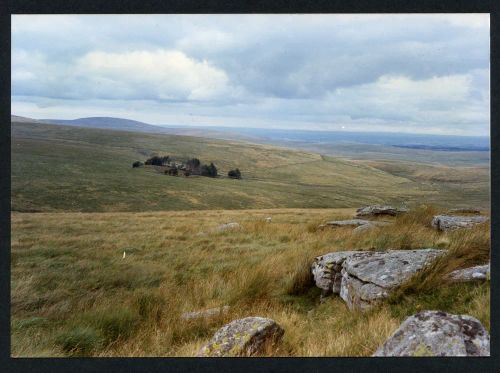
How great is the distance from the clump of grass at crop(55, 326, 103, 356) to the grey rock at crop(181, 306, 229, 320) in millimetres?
847

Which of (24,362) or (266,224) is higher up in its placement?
(266,224)

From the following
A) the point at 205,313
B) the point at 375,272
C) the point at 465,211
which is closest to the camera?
the point at 375,272

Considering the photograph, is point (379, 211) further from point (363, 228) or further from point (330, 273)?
point (330, 273)

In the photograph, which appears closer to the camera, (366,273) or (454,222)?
(366,273)

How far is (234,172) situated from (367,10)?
50.1 feet

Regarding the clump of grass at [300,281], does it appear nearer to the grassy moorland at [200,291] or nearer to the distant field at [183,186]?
the grassy moorland at [200,291]

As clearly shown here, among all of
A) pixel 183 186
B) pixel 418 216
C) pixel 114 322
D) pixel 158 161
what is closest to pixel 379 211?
pixel 418 216

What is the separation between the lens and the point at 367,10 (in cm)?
388

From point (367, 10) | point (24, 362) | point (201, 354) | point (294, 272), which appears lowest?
point (24, 362)

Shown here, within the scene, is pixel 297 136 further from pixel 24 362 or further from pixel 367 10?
pixel 24 362

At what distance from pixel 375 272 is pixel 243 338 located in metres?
1.48

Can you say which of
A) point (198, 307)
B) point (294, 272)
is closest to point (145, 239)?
point (198, 307)

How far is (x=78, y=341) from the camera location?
11.8 feet

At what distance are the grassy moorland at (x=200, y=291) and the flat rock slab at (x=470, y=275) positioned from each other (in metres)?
0.06
